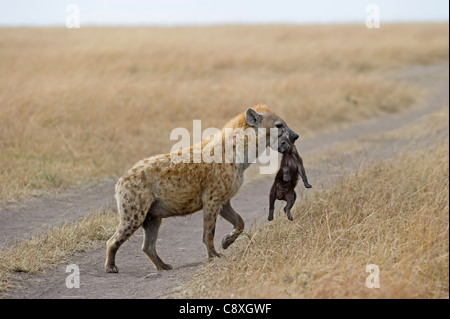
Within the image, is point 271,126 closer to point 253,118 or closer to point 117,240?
point 253,118

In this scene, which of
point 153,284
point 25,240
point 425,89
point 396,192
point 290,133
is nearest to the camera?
point 153,284

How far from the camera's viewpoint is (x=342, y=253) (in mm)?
4008

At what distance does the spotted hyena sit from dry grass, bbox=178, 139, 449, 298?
1.34 ft

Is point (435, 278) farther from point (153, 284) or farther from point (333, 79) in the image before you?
point (333, 79)

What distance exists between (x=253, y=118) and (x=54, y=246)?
68.7 inches

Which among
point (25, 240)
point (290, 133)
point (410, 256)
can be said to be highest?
point (290, 133)

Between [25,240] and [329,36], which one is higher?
[329,36]

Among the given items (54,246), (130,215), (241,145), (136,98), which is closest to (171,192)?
(130,215)

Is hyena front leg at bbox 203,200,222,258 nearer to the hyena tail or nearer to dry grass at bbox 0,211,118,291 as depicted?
the hyena tail

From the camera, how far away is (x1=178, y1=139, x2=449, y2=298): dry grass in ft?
11.4

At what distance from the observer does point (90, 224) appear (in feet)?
17.5

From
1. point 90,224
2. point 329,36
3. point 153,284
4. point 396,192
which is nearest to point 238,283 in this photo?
point 153,284

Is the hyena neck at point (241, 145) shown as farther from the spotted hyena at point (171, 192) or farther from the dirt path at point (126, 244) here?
the dirt path at point (126, 244)
